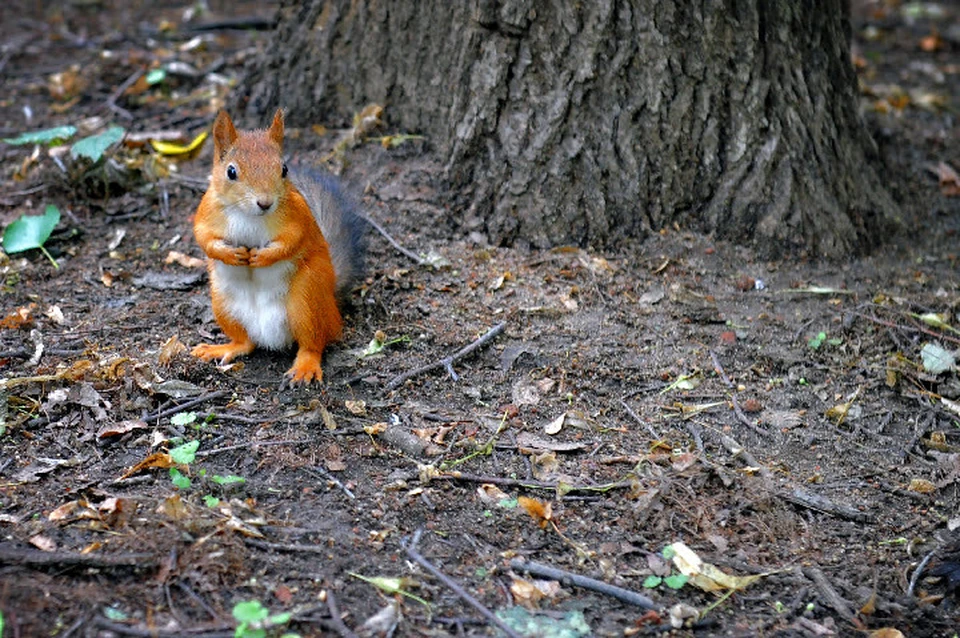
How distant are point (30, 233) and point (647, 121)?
2.36 m

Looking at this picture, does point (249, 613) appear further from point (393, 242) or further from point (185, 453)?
point (393, 242)

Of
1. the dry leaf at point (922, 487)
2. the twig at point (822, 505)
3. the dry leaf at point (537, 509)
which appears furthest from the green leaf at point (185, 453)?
the dry leaf at point (922, 487)

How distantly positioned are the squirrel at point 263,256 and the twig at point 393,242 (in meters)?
0.46

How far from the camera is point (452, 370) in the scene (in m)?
3.40

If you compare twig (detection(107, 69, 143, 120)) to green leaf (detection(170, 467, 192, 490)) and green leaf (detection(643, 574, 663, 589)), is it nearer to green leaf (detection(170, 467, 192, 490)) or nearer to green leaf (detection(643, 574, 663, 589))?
green leaf (detection(170, 467, 192, 490))

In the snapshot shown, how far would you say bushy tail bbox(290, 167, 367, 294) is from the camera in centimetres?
368

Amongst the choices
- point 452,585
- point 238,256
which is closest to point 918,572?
point 452,585

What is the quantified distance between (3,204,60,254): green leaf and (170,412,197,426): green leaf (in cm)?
133

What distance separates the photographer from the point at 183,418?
3043 mm

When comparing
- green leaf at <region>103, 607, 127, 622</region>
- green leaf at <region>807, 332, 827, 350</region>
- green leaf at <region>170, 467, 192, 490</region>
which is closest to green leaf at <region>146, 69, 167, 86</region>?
green leaf at <region>170, 467, 192, 490</region>

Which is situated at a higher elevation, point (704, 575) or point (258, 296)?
point (258, 296)

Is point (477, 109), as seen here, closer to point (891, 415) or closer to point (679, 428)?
point (679, 428)

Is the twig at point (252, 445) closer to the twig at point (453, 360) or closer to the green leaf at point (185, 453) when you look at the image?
the green leaf at point (185, 453)

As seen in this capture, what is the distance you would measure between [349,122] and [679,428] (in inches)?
85.2
